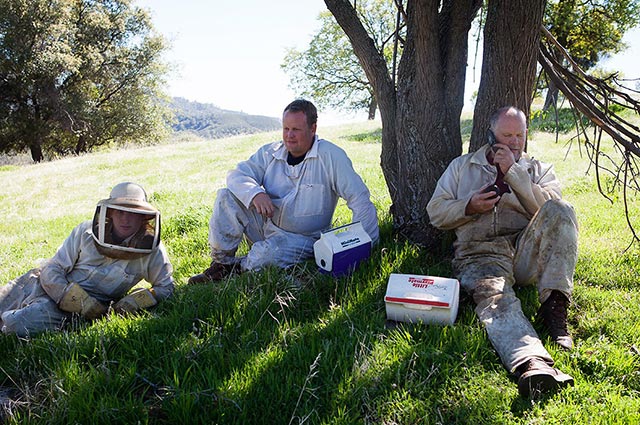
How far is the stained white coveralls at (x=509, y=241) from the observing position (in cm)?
382

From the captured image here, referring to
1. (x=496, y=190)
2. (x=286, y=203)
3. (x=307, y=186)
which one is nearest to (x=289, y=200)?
(x=286, y=203)

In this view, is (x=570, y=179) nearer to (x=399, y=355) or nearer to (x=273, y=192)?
(x=273, y=192)

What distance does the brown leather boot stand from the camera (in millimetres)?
3209

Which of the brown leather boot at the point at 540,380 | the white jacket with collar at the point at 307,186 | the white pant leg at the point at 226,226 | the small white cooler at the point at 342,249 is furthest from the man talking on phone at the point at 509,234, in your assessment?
the white pant leg at the point at 226,226

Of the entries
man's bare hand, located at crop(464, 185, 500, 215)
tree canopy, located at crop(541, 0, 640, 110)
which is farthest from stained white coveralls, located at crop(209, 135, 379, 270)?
tree canopy, located at crop(541, 0, 640, 110)

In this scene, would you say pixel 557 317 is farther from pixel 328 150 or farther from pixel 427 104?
pixel 328 150

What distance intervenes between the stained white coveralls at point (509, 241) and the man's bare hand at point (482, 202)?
2.5 inches

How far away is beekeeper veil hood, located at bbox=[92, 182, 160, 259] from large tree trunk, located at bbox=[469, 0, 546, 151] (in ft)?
11.2

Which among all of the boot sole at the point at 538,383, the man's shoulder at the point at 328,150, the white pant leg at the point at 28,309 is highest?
the man's shoulder at the point at 328,150

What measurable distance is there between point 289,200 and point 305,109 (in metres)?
0.98

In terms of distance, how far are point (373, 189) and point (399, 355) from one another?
585 centimetres

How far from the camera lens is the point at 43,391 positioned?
10.8 ft

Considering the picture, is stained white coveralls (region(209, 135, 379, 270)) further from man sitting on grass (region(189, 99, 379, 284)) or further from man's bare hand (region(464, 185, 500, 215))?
man's bare hand (region(464, 185, 500, 215))

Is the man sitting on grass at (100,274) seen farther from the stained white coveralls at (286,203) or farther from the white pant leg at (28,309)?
the stained white coveralls at (286,203)
